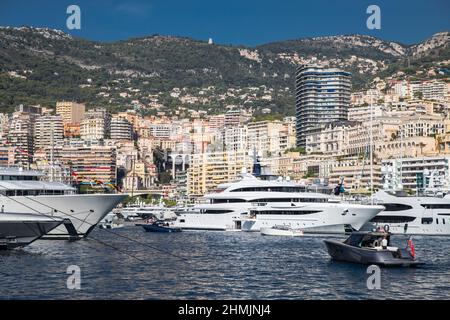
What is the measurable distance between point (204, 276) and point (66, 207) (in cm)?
2139

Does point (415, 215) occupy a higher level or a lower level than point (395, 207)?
lower

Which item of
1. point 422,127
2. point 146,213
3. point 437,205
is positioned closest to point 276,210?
point 437,205

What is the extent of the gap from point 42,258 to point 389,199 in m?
44.1

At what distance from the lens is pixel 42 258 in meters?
40.2

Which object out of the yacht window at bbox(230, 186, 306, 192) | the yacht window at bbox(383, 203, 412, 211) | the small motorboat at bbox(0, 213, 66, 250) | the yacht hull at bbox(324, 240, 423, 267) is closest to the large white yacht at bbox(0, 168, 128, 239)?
the small motorboat at bbox(0, 213, 66, 250)

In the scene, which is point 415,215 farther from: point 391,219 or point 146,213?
point 146,213

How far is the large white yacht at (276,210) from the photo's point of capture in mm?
73812

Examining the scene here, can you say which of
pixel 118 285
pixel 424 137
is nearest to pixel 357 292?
pixel 118 285

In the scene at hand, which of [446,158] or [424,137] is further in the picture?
[424,137]

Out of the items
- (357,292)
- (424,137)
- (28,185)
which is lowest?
(357,292)

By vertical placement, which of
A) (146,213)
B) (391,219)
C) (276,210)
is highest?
(276,210)

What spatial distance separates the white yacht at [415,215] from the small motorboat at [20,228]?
3793 centimetres

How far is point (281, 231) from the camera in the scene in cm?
7344

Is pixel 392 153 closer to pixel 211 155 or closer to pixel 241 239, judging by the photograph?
pixel 211 155
